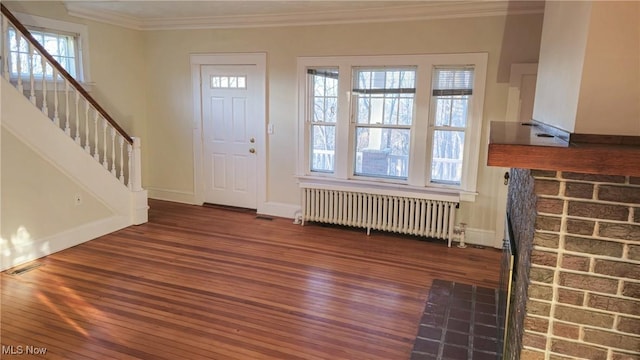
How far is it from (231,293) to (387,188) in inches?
86.6

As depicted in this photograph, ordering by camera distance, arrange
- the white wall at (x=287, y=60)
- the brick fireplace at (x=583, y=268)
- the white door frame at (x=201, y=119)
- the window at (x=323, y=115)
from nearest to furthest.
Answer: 1. the brick fireplace at (x=583, y=268)
2. the white wall at (x=287, y=60)
3. the window at (x=323, y=115)
4. the white door frame at (x=201, y=119)

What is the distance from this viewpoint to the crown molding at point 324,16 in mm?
4168

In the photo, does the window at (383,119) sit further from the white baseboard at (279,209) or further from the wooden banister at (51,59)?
the wooden banister at (51,59)

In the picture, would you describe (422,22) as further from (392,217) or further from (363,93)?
(392,217)

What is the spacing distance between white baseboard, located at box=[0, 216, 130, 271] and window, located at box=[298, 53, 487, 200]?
2.29 metres

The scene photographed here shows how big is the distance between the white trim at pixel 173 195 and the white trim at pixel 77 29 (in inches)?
71.6

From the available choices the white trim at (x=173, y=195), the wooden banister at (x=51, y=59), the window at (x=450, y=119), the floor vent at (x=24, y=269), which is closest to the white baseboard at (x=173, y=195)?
the white trim at (x=173, y=195)

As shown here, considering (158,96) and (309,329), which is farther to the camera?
(158,96)

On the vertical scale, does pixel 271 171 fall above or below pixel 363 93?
below

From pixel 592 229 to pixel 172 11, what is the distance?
16.5ft

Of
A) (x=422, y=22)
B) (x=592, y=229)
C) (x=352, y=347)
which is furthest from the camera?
(x=422, y=22)

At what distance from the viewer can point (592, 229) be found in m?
1.47

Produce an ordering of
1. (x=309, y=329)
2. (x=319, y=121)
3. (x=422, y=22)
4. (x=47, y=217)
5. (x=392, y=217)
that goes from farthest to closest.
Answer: (x=319, y=121) < (x=392, y=217) < (x=422, y=22) < (x=47, y=217) < (x=309, y=329)

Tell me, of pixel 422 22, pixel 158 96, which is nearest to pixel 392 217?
pixel 422 22
